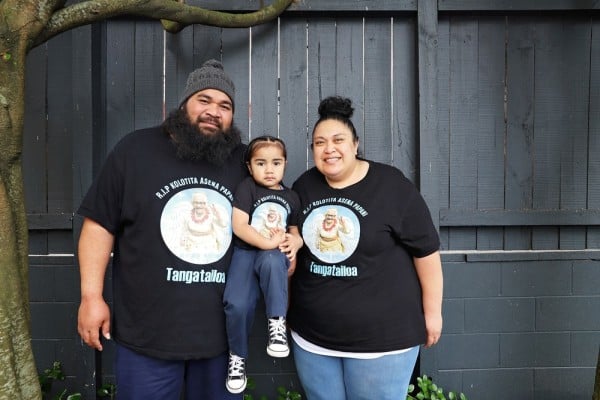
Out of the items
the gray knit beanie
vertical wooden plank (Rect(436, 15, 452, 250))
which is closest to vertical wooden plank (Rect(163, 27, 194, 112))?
the gray knit beanie

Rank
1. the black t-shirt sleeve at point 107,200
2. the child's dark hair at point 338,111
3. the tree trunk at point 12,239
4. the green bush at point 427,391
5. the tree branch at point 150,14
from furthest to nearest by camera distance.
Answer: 1. the green bush at point 427,391
2. the child's dark hair at point 338,111
3. the black t-shirt sleeve at point 107,200
4. the tree branch at point 150,14
5. the tree trunk at point 12,239

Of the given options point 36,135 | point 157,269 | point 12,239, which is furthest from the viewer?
point 36,135

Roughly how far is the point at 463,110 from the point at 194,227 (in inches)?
82.2

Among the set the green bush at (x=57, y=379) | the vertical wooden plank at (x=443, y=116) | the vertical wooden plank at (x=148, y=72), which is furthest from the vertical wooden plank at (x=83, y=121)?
the vertical wooden plank at (x=443, y=116)

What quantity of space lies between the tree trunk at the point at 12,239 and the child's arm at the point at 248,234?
0.86 metres

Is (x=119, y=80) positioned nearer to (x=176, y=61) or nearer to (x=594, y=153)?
(x=176, y=61)

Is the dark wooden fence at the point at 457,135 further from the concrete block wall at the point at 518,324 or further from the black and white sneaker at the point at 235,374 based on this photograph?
the black and white sneaker at the point at 235,374

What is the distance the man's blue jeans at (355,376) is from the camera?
2031 millimetres

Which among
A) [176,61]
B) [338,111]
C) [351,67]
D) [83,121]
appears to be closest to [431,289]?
[338,111]

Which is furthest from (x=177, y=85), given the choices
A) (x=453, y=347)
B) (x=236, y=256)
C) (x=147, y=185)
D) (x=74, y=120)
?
(x=453, y=347)

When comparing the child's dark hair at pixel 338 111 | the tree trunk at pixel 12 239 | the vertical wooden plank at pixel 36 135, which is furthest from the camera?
the vertical wooden plank at pixel 36 135

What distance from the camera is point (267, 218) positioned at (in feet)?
6.75

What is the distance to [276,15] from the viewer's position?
2.94m

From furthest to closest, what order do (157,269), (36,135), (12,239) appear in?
(36,135) → (157,269) → (12,239)
